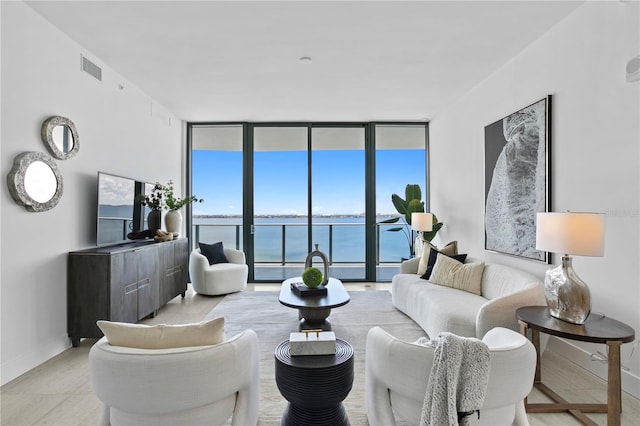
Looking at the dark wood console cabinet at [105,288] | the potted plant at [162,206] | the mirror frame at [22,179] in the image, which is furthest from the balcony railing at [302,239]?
the mirror frame at [22,179]

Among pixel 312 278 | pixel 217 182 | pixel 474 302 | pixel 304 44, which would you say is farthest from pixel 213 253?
pixel 474 302

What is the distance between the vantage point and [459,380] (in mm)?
1515

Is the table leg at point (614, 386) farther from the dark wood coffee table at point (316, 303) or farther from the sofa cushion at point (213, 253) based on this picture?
the sofa cushion at point (213, 253)

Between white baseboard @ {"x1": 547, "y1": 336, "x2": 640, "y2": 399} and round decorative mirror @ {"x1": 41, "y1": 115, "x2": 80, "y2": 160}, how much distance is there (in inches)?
187

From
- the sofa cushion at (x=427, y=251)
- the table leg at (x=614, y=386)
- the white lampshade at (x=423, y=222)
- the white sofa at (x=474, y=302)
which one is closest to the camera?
the table leg at (x=614, y=386)

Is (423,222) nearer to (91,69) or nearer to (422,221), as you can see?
(422,221)

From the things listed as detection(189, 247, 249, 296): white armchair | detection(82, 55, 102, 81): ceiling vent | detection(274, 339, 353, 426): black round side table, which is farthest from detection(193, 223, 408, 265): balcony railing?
detection(274, 339, 353, 426): black round side table

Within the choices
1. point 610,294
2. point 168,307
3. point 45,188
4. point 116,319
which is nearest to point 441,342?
point 610,294

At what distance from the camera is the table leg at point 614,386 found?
192cm

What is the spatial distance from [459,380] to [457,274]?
248 centimetres

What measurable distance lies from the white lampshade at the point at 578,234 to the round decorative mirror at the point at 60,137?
4.02m

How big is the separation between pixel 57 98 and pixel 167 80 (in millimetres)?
1408

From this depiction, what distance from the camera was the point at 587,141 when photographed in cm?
277

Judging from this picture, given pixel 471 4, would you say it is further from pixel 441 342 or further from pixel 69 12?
pixel 69 12
